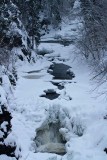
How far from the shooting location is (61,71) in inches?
1298

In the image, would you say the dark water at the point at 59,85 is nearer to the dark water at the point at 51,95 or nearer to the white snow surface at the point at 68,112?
the white snow surface at the point at 68,112

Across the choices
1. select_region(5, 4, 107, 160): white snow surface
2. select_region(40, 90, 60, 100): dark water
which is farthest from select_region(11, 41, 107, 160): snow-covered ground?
select_region(40, 90, 60, 100): dark water

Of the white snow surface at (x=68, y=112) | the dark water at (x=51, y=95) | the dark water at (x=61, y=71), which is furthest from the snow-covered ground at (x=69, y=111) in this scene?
the dark water at (x=61, y=71)

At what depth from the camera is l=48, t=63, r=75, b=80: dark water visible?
30344 mm

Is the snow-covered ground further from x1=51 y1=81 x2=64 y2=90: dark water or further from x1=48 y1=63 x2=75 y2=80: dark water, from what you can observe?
x1=48 y1=63 x2=75 y2=80: dark water

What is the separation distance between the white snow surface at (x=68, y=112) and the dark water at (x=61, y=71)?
2.18ft

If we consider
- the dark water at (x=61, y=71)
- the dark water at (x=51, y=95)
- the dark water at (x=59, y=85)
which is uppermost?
the dark water at (x=61, y=71)

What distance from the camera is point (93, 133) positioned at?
16.0 m

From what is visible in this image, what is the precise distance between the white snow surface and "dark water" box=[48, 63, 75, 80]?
66 centimetres

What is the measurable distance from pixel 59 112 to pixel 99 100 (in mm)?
3081

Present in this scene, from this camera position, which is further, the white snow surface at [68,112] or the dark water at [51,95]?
the dark water at [51,95]

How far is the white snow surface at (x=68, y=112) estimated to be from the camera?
14.6m

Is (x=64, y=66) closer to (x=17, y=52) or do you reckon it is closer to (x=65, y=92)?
(x=17, y=52)

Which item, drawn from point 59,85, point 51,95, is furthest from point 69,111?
point 59,85
